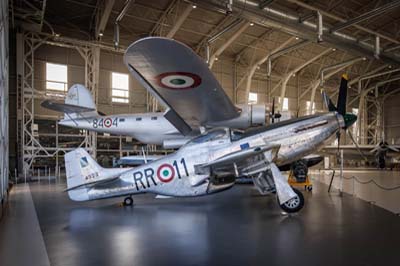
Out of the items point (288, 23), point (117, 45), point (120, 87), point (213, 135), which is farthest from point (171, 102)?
point (120, 87)

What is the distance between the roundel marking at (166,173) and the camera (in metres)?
6.74

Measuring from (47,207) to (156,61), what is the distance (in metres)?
4.82

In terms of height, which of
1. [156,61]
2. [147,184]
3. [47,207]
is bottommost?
[47,207]

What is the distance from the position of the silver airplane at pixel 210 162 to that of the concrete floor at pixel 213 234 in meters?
0.55

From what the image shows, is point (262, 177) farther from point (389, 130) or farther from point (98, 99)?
point (389, 130)

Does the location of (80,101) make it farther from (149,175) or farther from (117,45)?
(149,175)

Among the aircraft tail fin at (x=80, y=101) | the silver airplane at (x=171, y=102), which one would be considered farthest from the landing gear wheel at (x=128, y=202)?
the aircraft tail fin at (x=80, y=101)

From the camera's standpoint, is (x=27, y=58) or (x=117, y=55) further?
(x=117, y=55)

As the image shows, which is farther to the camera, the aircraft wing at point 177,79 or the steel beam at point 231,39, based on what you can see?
the steel beam at point 231,39

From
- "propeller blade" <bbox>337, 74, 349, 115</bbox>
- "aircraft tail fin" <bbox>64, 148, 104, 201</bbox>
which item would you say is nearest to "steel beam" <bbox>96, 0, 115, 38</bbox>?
"aircraft tail fin" <bbox>64, 148, 104, 201</bbox>

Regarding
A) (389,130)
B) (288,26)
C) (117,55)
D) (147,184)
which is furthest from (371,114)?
(147,184)

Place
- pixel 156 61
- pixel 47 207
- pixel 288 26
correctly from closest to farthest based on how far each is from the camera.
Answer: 1. pixel 156 61
2. pixel 47 207
3. pixel 288 26

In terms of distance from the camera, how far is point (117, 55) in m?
20.8

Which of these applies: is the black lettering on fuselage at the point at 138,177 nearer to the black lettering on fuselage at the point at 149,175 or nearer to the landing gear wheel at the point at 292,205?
the black lettering on fuselage at the point at 149,175
